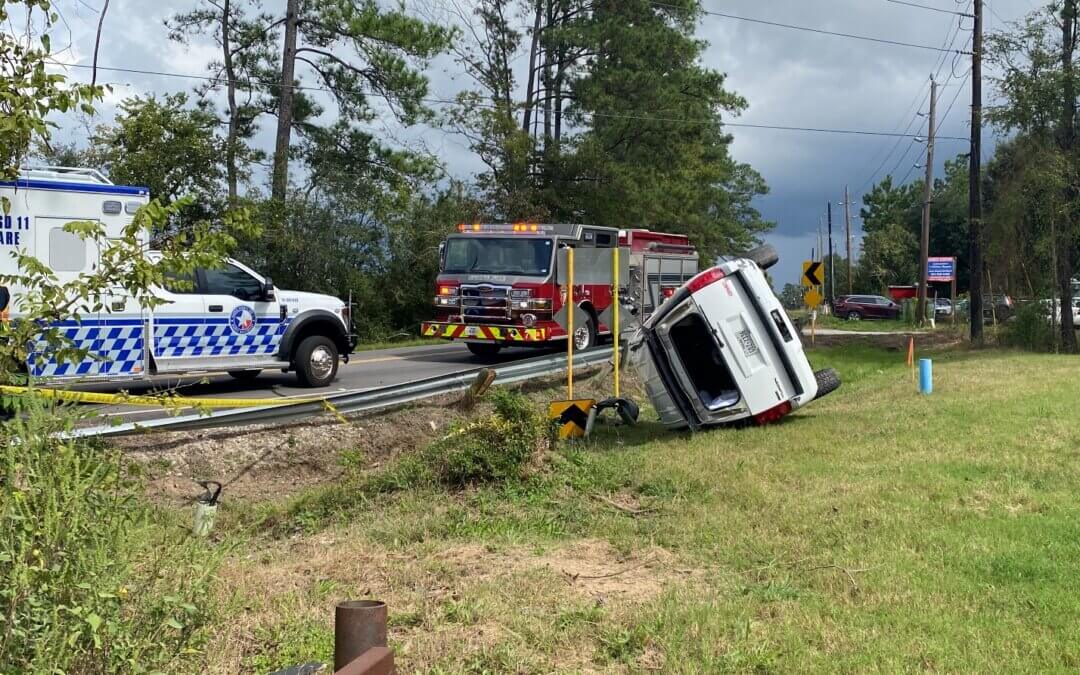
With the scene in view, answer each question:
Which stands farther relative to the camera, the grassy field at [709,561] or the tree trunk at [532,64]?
the tree trunk at [532,64]

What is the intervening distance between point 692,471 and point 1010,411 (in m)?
4.79

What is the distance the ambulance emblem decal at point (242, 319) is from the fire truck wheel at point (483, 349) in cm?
720

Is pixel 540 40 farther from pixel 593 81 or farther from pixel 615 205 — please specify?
pixel 615 205

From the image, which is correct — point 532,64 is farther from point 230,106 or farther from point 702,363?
point 702,363

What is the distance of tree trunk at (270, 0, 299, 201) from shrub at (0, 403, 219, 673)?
24050mm

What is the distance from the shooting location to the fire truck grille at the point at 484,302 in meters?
17.7

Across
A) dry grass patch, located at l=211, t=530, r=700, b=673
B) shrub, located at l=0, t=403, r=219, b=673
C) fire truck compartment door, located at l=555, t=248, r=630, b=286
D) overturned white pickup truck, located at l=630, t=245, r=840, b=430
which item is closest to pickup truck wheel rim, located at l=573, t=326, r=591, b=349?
fire truck compartment door, located at l=555, t=248, r=630, b=286

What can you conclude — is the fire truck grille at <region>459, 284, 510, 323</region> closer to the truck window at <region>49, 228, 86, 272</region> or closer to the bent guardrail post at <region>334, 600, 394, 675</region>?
the truck window at <region>49, 228, 86, 272</region>

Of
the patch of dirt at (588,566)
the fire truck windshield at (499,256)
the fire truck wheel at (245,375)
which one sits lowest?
the patch of dirt at (588,566)

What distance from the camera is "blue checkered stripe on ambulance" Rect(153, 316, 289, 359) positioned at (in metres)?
11.2

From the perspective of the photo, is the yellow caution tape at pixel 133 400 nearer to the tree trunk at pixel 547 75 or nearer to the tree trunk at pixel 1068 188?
the tree trunk at pixel 1068 188

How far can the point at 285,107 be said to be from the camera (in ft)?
87.7

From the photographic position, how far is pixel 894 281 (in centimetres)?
7694

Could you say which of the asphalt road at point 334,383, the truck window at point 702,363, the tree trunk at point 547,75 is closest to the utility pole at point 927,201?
the tree trunk at point 547,75
